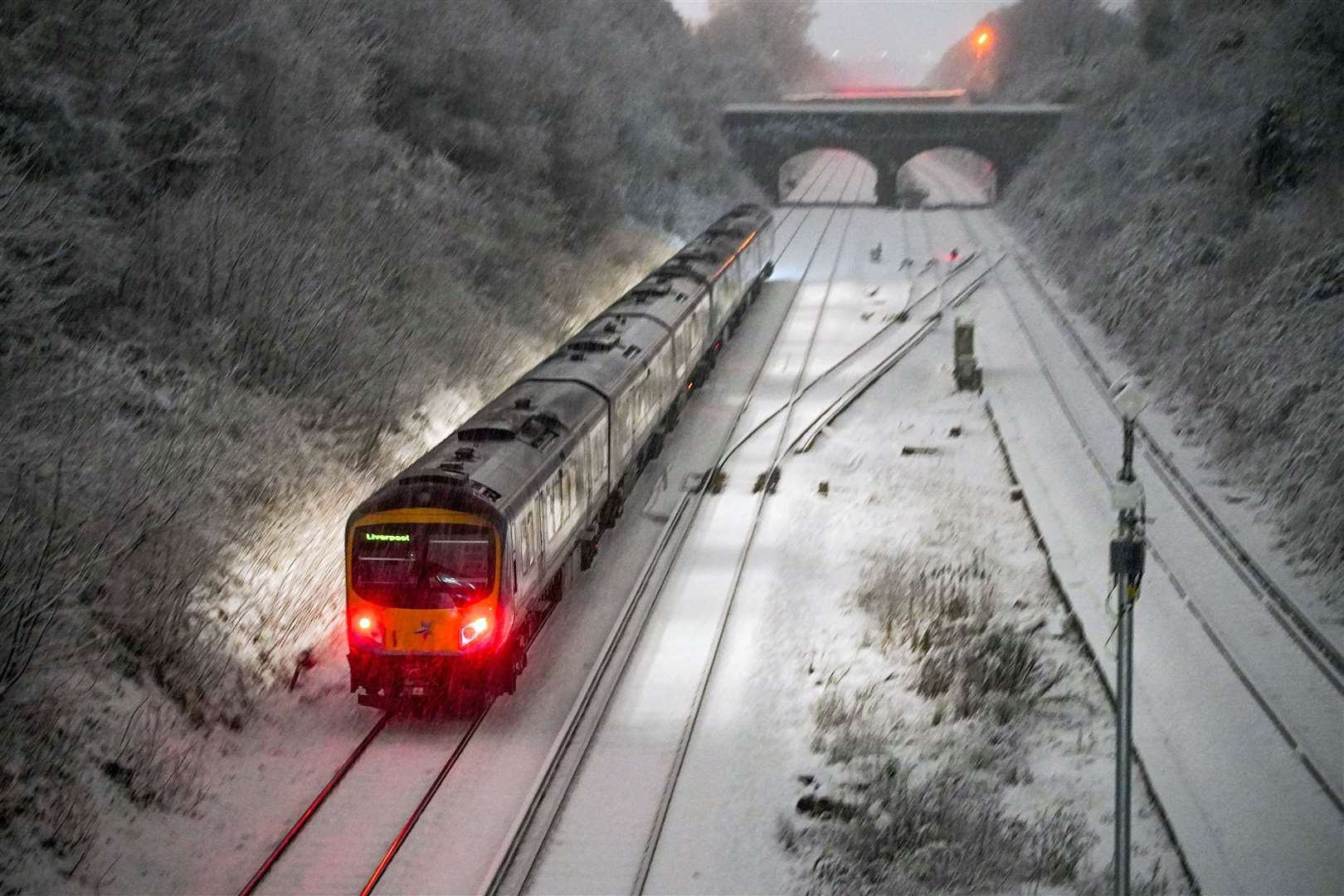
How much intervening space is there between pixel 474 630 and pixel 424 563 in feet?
2.88

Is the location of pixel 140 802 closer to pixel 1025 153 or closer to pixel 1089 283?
pixel 1089 283

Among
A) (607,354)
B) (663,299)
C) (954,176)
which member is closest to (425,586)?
(607,354)

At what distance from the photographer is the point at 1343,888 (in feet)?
35.2

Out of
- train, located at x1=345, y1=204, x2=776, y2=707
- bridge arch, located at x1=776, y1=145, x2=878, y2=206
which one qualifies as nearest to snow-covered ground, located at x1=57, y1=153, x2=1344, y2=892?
train, located at x1=345, y1=204, x2=776, y2=707

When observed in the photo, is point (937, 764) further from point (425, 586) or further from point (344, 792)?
point (344, 792)

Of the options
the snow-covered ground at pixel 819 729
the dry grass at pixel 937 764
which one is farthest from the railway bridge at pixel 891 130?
the dry grass at pixel 937 764

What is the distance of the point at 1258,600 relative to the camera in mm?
16641

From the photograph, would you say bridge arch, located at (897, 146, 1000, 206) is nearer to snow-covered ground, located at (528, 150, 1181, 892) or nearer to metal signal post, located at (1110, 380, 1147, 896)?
snow-covered ground, located at (528, 150, 1181, 892)

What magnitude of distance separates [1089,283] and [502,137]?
17.0 metres

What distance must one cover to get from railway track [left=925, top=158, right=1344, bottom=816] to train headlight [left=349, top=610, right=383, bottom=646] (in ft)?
31.4

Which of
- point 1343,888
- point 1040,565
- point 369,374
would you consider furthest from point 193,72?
point 1343,888

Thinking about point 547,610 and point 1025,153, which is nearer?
point 547,610

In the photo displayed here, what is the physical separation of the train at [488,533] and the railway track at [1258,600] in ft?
26.7

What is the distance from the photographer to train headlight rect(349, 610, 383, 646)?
43.8 feet
